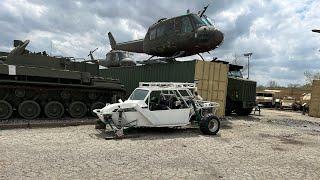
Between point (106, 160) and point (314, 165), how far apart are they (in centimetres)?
452

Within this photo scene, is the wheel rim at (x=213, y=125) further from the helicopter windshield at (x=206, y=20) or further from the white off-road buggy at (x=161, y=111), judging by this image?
the helicopter windshield at (x=206, y=20)

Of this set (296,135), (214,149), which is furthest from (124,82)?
(214,149)

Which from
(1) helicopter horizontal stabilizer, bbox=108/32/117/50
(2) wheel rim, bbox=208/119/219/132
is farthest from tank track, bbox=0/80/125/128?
(1) helicopter horizontal stabilizer, bbox=108/32/117/50

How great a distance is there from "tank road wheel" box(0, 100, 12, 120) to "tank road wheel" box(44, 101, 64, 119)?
1312 mm

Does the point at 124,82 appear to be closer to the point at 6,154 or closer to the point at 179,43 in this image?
the point at 179,43

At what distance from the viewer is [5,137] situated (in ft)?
34.2

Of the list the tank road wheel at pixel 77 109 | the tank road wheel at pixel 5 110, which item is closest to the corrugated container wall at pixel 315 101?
the tank road wheel at pixel 77 109

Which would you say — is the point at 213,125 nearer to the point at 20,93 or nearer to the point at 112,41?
the point at 20,93

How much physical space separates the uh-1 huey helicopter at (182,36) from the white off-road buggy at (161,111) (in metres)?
4.89

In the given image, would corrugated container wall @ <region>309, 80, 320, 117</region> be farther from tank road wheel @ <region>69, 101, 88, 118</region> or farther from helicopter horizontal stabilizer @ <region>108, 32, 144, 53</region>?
tank road wheel @ <region>69, 101, 88, 118</region>

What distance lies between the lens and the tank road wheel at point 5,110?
14156mm

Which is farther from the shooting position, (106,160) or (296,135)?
(296,135)

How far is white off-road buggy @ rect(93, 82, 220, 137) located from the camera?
11734mm

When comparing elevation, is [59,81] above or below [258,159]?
above
